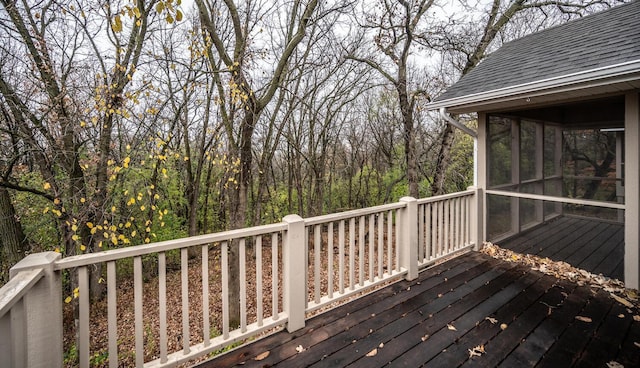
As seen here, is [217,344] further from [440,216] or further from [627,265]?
[627,265]

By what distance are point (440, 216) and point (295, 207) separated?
6.62m

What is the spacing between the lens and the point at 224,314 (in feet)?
6.76

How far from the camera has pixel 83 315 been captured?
1.52 meters

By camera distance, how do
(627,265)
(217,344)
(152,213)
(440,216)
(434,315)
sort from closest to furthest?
1. (217,344)
2. (434,315)
3. (627,265)
4. (440,216)
5. (152,213)

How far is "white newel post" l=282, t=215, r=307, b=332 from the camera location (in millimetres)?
2252

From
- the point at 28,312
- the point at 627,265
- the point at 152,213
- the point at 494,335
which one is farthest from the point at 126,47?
the point at 627,265

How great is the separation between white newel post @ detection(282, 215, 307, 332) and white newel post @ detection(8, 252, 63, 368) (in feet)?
4.59

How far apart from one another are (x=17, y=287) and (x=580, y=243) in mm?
5145

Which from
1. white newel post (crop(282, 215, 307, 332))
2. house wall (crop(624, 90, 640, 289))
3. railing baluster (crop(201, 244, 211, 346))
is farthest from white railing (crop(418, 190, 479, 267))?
railing baluster (crop(201, 244, 211, 346))

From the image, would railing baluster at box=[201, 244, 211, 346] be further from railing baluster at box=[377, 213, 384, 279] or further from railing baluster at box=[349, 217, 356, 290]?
railing baluster at box=[377, 213, 384, 279]

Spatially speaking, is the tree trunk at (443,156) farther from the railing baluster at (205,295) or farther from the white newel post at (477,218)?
→ the railing baluster at (205,295)

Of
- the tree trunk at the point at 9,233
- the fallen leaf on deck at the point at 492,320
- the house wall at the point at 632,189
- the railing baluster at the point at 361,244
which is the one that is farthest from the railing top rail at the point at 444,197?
the tree trunk at the point at 9,233

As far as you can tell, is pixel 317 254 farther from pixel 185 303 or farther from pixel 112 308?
pixel 112 308

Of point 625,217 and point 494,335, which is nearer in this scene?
point 494,335
